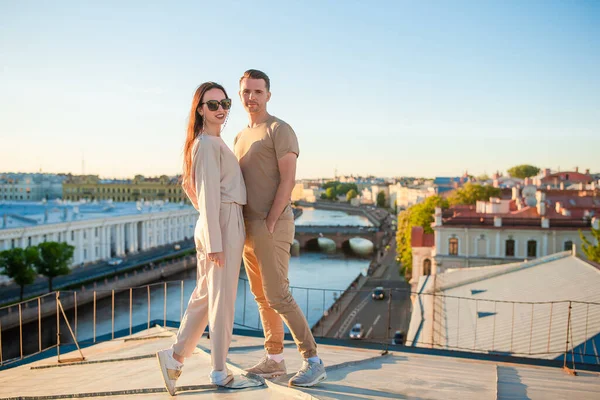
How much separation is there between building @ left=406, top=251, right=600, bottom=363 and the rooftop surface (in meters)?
2.19

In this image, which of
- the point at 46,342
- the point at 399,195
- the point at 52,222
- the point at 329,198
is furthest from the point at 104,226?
the point at 329,198

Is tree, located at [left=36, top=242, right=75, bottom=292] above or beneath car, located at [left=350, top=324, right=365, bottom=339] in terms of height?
above

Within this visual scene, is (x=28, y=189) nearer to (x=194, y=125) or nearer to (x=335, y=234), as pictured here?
(x=335, y=234)

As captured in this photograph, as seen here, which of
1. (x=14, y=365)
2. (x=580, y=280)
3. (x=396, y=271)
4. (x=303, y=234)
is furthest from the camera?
(x=303, y=234)

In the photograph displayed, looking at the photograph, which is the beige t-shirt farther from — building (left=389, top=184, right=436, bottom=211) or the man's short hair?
building (left=389, top=184, right=436, bottom=211)

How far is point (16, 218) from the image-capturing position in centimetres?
3108

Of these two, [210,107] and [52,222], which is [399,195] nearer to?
[52,222]

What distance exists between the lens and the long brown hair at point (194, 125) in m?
3.63

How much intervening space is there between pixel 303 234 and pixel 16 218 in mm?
24673

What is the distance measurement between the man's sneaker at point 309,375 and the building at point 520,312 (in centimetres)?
318

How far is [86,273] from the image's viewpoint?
3097 cm

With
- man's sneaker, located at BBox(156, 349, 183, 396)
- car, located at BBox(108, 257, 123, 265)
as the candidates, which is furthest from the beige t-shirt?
car, located at BBox(108, 257, 123, 265)

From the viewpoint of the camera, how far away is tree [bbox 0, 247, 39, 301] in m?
23.9

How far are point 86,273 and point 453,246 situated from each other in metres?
18.7
